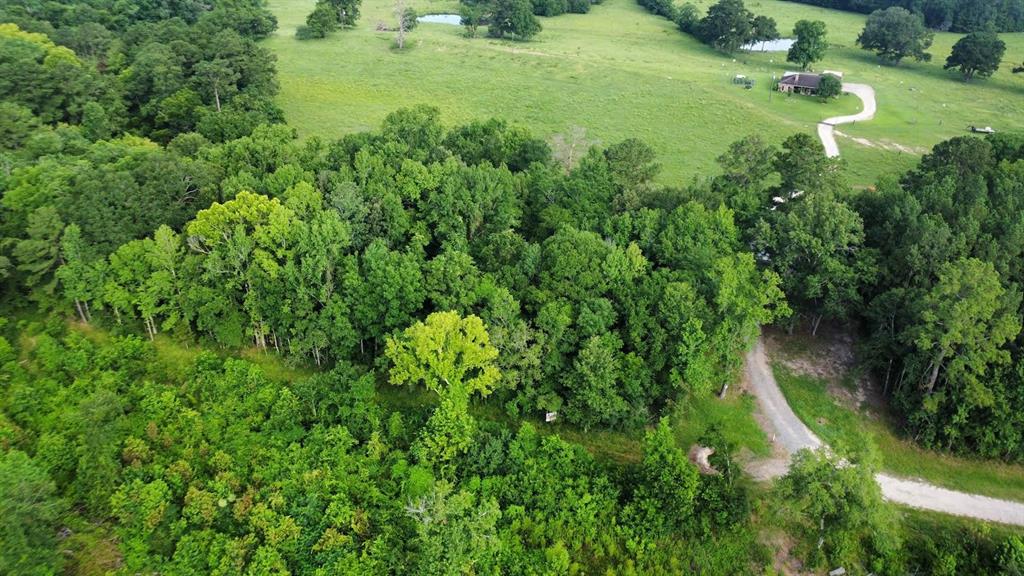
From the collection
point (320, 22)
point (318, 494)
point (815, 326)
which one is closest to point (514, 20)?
point (320, 22)

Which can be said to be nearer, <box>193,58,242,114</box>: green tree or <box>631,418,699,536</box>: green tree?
<box>631,418,699,536</box>: green tree

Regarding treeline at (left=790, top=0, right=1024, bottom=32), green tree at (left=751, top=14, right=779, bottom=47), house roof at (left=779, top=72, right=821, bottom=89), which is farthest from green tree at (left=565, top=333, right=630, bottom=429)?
treeline at (left=790, top=0, right=1024, bottom=32)

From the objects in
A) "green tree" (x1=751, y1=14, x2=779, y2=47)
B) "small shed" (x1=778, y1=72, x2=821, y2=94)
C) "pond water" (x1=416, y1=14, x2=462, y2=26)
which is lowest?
"small shed" (x1=778, y1=72, x2=821, y2=94)

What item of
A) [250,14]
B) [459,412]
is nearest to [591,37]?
[250,14]

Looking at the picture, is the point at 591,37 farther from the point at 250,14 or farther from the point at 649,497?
the point at 649,497

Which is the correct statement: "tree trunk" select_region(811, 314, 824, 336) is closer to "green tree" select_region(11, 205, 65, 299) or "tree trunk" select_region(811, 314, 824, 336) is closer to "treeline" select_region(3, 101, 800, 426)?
"treeline" select_region(3, 101, 800, 426)

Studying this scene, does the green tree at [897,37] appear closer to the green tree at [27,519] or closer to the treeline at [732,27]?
the treeline at [732,27]
